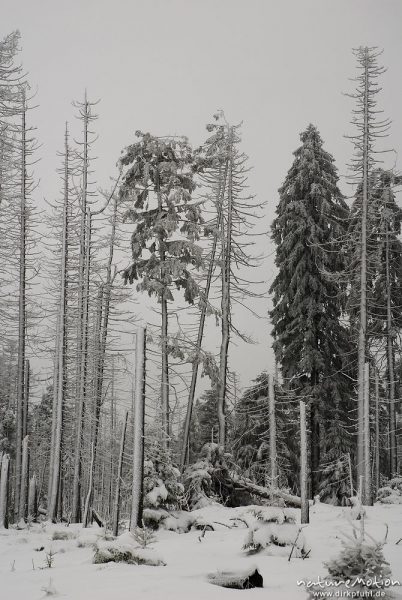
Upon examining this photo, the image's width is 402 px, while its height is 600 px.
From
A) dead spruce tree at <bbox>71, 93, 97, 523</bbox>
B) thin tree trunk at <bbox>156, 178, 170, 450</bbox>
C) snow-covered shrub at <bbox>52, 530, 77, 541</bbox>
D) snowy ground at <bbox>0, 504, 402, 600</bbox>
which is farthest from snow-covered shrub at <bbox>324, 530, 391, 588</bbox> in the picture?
dead spruce tree at <bbox>71, 93, 97, 523</bbox>

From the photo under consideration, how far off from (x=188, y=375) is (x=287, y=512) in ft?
32.1

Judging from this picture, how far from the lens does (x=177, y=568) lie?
7309 mm

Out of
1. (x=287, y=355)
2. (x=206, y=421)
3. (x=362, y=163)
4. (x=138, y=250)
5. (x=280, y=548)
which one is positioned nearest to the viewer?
(x=280, y=548)

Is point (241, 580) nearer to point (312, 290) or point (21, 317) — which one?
point (312, 290)

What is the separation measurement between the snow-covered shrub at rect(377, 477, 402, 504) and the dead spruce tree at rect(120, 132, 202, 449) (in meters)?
9.21

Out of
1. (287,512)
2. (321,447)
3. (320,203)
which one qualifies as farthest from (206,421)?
(287,512)

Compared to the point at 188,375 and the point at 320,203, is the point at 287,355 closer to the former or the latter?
the point at 188,375

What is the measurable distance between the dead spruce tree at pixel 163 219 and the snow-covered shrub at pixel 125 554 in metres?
8.51

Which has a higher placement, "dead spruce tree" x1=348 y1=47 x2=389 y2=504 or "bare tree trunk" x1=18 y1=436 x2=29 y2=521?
"dead spruce tree" x1=348 y1=47 x2=389 y2=504

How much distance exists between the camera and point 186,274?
17.1 metres

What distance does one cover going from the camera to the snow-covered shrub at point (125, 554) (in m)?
7.48

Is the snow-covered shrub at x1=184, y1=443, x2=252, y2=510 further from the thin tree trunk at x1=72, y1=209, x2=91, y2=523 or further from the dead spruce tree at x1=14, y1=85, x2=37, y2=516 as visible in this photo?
the dead spruce tree at x1=14, y1=85, x2=37, y2=516

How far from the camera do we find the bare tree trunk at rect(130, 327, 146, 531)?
11.5m

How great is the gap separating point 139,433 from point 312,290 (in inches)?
508
